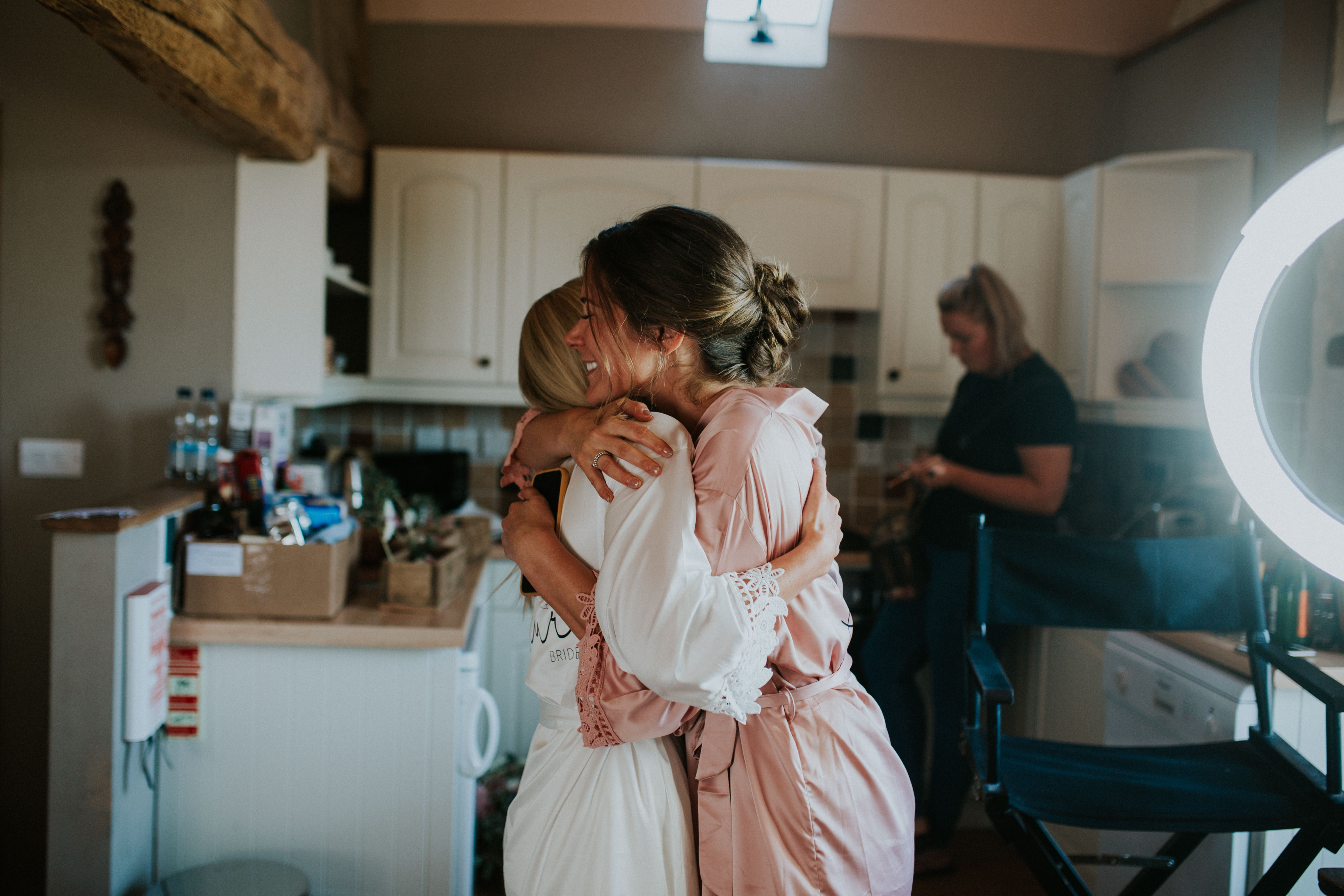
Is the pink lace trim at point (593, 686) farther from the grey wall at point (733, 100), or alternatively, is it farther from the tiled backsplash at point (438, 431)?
the grey wall at point (733, 100)

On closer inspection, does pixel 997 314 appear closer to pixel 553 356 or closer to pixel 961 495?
pixel 961 495


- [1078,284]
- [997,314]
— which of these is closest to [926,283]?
[1078,284]

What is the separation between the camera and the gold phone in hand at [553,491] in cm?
104

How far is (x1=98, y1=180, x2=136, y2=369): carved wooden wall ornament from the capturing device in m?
2.06

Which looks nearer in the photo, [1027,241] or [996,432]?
[996,432]

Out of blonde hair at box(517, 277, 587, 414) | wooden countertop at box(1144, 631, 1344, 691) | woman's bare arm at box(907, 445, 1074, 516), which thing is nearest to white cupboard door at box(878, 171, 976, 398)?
woman's bare arm at box(907, 445, 1074, 516)

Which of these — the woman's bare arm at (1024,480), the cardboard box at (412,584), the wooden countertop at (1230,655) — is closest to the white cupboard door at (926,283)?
the woman's bare arm at (1024,480)

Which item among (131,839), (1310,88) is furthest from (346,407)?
(1310,88)

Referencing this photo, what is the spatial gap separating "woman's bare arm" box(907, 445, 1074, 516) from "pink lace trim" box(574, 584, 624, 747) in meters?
1.63

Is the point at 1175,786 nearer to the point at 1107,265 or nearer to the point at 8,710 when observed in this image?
the point at 1107,265

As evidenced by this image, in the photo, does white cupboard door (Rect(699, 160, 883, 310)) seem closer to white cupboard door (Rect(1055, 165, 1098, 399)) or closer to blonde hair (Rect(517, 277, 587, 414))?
white cupboard door (Rect(1055, 165, 1098, 399))

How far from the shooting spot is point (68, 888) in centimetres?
166

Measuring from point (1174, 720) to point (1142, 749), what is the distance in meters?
0.25

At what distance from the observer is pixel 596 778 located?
100 centimetres
